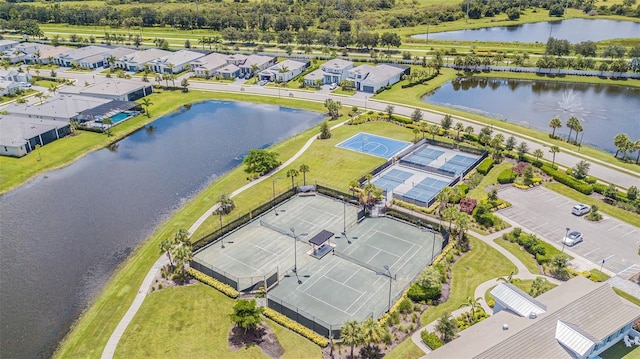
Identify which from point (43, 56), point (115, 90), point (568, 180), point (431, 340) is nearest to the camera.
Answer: point (431, 340)

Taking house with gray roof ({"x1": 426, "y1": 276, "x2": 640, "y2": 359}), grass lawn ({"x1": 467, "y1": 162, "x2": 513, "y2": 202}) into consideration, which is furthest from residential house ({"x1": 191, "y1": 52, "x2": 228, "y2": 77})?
house with gray roof ({"x1": 426, "y1": 276, "x2": 640, "y2": 359})

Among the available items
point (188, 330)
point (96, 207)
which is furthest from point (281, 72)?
point (188, 330)

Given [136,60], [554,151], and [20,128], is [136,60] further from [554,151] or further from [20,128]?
[554,151]

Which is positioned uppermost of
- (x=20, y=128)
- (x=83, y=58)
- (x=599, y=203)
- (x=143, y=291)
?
(x=83, y=58)

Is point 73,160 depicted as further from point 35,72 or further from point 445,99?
point 445,99

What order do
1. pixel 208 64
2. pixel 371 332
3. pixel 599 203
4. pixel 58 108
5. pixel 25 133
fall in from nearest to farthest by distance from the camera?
pixel 371 332 → pixel 599 203 → pixel 25 133 → pixel 58 108 → pixel 208 64

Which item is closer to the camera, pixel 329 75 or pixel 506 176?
pixel 506 176

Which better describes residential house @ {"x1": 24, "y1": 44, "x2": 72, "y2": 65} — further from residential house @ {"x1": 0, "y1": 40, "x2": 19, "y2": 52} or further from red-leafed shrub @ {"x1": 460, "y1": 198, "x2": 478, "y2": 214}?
red-leafed shrub @ {"x1": 460, "y1": 198, "x2": 478, "y2": 214}
